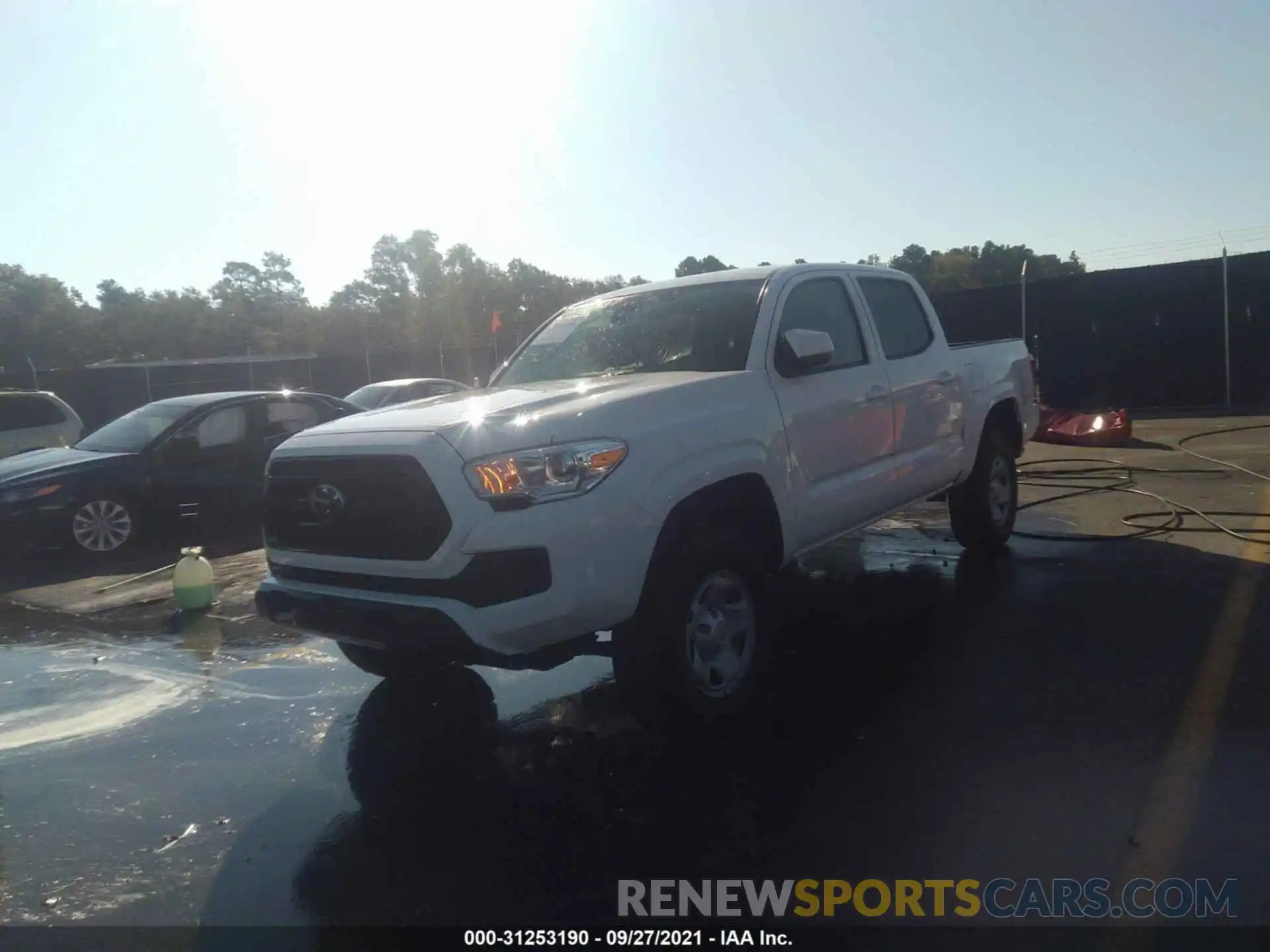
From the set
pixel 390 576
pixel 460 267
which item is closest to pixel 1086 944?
pixel 390 576

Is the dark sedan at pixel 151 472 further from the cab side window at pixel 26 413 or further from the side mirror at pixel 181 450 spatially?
the cab side window at pixel 26 413

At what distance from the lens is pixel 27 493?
8.81 m

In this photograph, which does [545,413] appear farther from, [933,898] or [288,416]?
[288,416]

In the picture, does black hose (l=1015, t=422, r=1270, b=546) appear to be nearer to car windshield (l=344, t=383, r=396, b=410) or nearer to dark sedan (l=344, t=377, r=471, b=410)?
dark sedan (l=344, t=377, r=471, b=410)

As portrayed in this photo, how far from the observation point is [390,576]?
3756 mm

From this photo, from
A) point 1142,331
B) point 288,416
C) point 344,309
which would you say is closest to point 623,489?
point 288,416

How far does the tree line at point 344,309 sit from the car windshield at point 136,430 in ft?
56.5

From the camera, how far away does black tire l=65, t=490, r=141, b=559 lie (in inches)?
356

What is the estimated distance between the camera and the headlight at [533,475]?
3605 mm

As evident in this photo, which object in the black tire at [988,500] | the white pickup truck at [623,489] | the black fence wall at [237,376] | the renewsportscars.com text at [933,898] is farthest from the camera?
the black fence wall at [237,376]

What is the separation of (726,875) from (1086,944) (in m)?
1.03

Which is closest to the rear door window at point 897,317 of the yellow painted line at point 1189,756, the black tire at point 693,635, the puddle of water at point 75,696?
the black tire at point 693,635

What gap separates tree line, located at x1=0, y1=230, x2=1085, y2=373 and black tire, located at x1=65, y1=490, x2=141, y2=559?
1819cm

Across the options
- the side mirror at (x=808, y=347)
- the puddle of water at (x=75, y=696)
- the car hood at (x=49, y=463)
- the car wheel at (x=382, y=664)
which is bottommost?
the puddle of water at (x=75, y=696)
